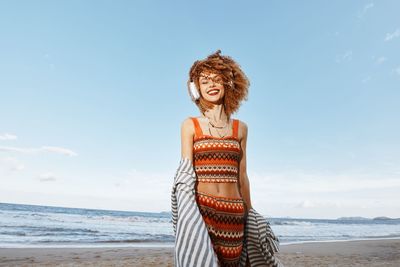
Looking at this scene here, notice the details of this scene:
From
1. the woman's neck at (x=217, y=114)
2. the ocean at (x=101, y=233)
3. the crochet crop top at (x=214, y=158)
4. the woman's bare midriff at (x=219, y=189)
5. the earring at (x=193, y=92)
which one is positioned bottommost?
the ocean at (x=101, y=233)

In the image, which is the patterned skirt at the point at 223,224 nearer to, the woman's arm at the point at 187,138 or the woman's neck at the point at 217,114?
the woman's arm at the point at 187,138

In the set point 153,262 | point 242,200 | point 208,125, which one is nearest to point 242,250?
point 242,200

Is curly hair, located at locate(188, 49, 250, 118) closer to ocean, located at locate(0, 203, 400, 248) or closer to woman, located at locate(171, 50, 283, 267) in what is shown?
woman, located at locate(171, 50, 283, 267)

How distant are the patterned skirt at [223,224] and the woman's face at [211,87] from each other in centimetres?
69

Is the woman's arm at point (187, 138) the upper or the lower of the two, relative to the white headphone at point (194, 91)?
lower

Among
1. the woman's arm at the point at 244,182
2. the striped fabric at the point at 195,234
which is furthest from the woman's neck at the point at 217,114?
the striped fabric at the point at 195,234

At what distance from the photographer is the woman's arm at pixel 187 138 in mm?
2189

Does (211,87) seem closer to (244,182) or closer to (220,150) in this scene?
(220,150)

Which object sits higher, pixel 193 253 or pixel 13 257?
pixel 193 253

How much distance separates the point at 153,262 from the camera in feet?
26.9

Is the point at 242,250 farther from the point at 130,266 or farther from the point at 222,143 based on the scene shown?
the point at 130,266

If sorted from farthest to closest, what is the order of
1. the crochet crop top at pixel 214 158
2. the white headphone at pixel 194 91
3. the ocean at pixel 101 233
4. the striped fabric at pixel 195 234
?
the ocean at pixel 101 233 < the white headphone at pixel 194 91 < the crochet crop top at pixel 214 158 < the striped fabric at pixel 195 234

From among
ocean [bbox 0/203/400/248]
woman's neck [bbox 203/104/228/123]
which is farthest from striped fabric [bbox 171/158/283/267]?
ocean [bbox 0/203/400/248]

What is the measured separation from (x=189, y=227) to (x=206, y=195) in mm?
313
